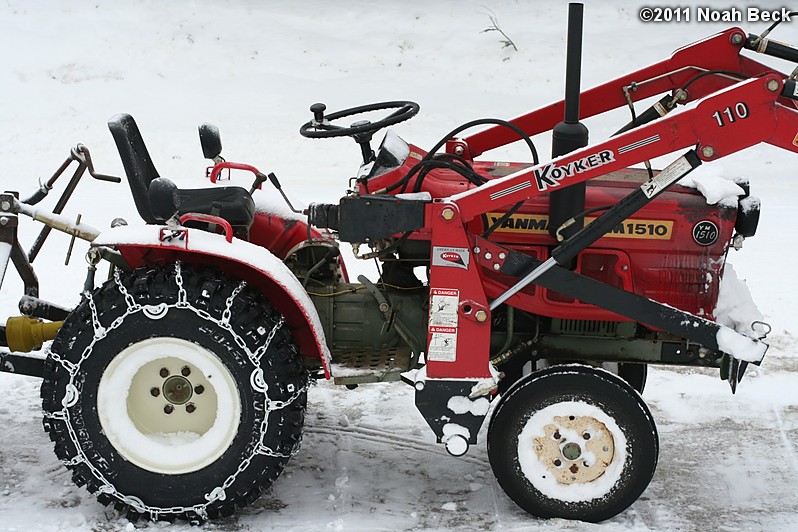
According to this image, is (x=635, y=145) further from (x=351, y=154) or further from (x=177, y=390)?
(x=351, y=154)

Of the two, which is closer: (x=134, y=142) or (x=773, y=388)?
(x=134, y=142)

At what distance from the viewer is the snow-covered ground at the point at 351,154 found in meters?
4.19

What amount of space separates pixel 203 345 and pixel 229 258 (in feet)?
1.11

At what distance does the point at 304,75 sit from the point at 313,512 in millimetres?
9503

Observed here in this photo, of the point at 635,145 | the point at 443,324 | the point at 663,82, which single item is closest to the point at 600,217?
the point at 635,145

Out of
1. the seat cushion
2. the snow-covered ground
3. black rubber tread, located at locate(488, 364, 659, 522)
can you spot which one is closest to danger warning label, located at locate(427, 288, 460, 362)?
black rubber tread, located at locate(488, 364, 659, 522)

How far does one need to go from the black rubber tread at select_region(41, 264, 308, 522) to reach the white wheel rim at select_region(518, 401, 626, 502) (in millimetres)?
887

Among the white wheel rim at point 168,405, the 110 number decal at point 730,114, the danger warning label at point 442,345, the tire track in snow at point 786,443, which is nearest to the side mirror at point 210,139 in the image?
the white wheel rim at point 168,405

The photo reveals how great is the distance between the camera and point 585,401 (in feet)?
12.9

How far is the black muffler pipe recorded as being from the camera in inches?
148

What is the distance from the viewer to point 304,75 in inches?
510

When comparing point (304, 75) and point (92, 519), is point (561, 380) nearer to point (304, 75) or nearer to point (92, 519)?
point (92, 519)

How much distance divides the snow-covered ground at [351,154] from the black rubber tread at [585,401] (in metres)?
0.07

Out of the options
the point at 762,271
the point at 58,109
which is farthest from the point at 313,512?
the point at 58,109
